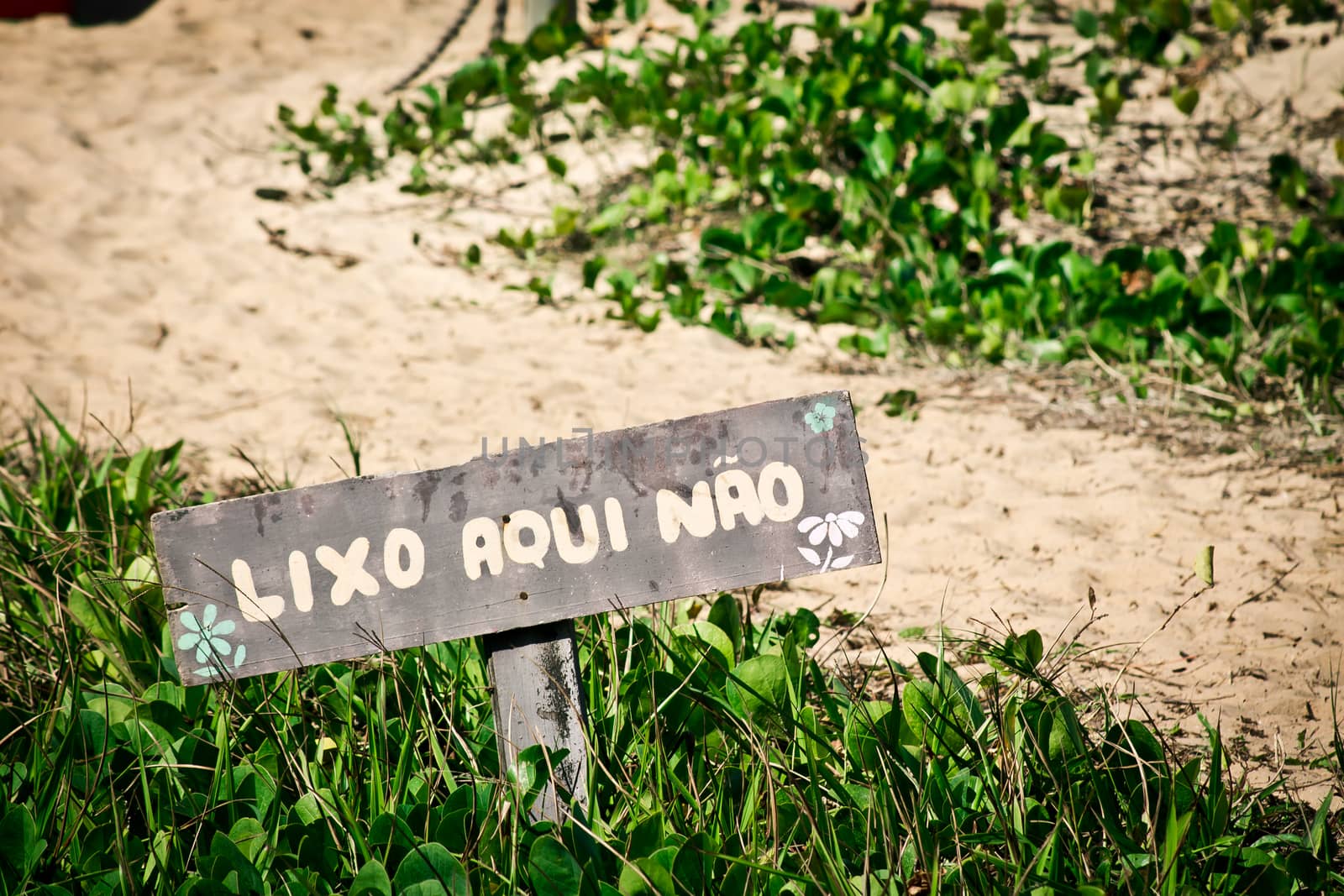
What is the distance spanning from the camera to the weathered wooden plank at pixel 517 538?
4.03ft

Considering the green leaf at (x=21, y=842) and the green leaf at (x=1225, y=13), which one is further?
→ the green leaf at (x=1225, y=13)

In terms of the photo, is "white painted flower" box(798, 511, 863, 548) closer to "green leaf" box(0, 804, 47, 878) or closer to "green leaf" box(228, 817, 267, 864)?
"green leaf" box(228, 817, 267, 864)

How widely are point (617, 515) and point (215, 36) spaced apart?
16.3 ft

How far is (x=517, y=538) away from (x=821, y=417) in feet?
1.29

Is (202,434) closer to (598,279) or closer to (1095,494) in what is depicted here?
(598,279)

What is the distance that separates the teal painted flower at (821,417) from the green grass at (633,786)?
1.25 ft

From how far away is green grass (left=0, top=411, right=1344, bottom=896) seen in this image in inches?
48.4

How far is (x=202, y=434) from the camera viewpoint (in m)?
2.59

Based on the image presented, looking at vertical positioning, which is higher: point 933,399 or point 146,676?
point 933,399

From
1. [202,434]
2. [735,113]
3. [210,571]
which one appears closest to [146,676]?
[210,571]

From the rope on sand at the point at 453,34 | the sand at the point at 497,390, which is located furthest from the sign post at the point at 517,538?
the rope on sand at the point at 453,34

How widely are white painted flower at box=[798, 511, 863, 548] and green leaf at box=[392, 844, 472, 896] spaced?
56 cm

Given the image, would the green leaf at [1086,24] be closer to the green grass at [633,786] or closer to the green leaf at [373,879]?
the green grass at [633,786]

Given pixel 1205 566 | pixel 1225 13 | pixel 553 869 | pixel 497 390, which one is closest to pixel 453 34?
pixel 497 390
